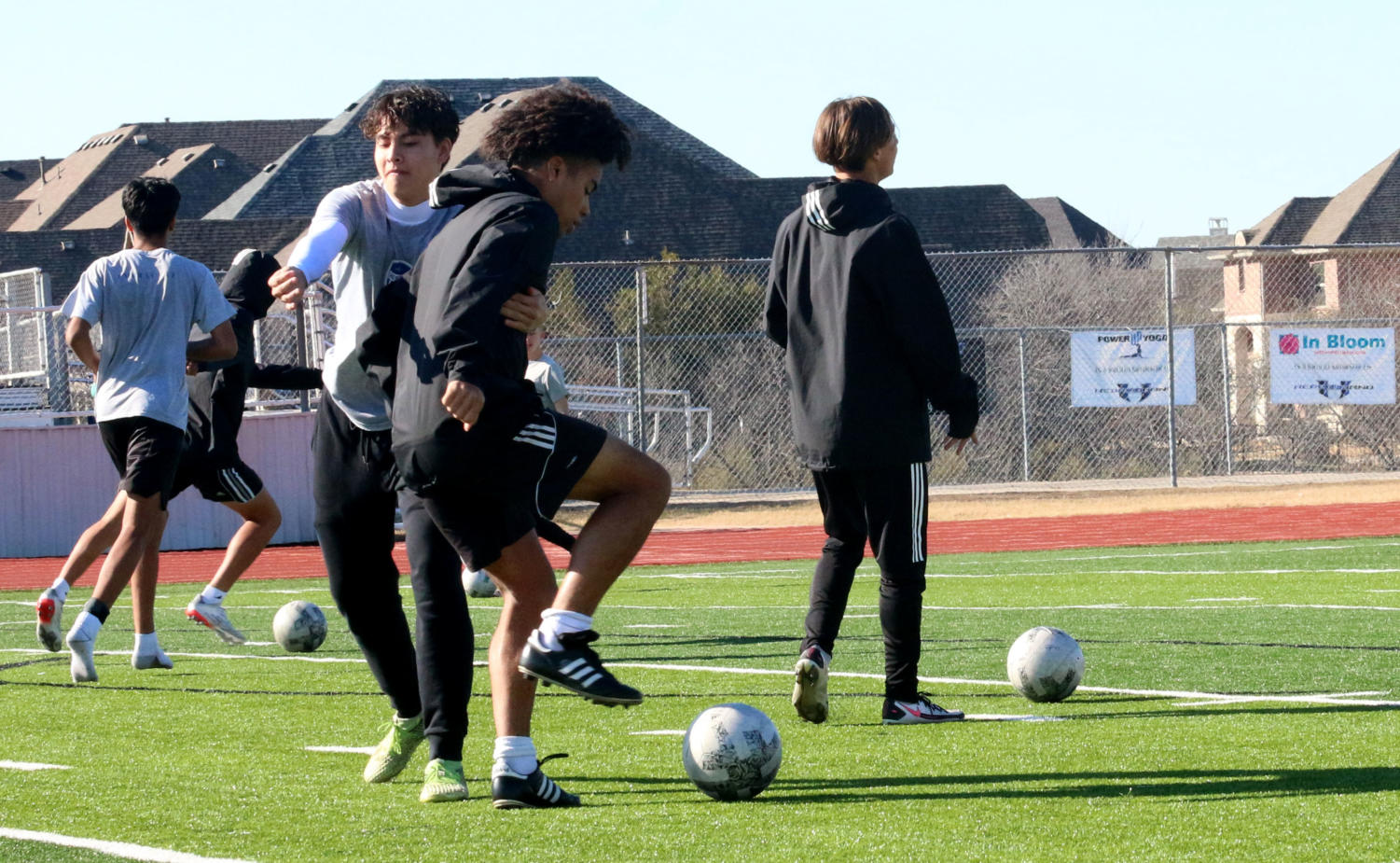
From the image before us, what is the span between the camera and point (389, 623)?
5223mm

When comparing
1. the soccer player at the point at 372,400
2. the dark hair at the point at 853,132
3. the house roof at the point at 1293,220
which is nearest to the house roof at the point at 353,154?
the house roof at the point at 1293,220

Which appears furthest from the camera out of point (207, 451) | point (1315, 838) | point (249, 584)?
point (249, 584)

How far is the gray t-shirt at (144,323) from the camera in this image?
26.0 ft

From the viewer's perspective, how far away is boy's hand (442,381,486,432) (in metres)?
4.18

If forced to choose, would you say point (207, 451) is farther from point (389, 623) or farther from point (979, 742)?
point (979, 742)

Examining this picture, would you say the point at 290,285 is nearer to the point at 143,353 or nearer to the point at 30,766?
the point at 30,766

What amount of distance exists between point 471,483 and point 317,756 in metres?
1.55

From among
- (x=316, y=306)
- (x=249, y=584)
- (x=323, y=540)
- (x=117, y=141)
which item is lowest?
(x=249, y=584)

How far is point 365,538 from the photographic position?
5160 millimetres

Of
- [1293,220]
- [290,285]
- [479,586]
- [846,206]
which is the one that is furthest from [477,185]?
[1293,220]

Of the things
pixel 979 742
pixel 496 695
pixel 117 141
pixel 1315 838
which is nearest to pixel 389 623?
pixel 496 695

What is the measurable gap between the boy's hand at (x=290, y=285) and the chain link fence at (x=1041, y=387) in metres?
12.0

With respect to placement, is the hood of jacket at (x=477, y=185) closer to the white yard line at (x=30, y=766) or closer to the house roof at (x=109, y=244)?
the white yard line at (x=30, y=766)

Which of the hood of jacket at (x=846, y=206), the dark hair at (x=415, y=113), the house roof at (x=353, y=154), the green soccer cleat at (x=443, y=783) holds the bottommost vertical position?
the green soccer cleat at (x=443, y=783)
